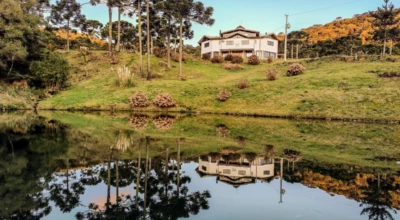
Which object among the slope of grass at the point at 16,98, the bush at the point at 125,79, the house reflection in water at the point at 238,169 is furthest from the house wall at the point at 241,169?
the slope of grass at the point at 16,98

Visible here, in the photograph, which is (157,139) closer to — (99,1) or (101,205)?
(101,205)

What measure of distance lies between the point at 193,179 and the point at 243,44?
262 ft

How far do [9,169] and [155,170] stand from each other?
4.84 meters

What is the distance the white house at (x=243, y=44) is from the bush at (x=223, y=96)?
46.6 metres

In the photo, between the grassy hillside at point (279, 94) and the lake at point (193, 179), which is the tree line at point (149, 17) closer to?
the grassy hillside at point (279, 94)

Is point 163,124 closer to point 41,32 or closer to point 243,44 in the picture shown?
point 41,32

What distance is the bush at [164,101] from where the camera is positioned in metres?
39.1

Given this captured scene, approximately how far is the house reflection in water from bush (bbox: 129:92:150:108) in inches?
1096

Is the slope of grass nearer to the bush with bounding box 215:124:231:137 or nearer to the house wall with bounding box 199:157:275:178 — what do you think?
the bush with bounding box 215:124:231:137

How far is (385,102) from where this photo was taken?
32906 mm

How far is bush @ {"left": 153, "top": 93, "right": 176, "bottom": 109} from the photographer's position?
39.1 meters

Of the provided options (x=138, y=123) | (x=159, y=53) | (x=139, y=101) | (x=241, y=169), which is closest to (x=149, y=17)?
(x=159, y=53)

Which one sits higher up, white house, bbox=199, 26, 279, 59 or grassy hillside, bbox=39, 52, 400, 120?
white house, bbox=199, 26, 279, 59

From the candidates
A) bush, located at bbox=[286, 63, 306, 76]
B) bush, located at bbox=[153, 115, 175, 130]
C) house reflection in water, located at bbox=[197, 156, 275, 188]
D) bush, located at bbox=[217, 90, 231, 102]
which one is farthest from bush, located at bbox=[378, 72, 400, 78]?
house reflection in water, located at bbox=[197, 156, 275, 188]
